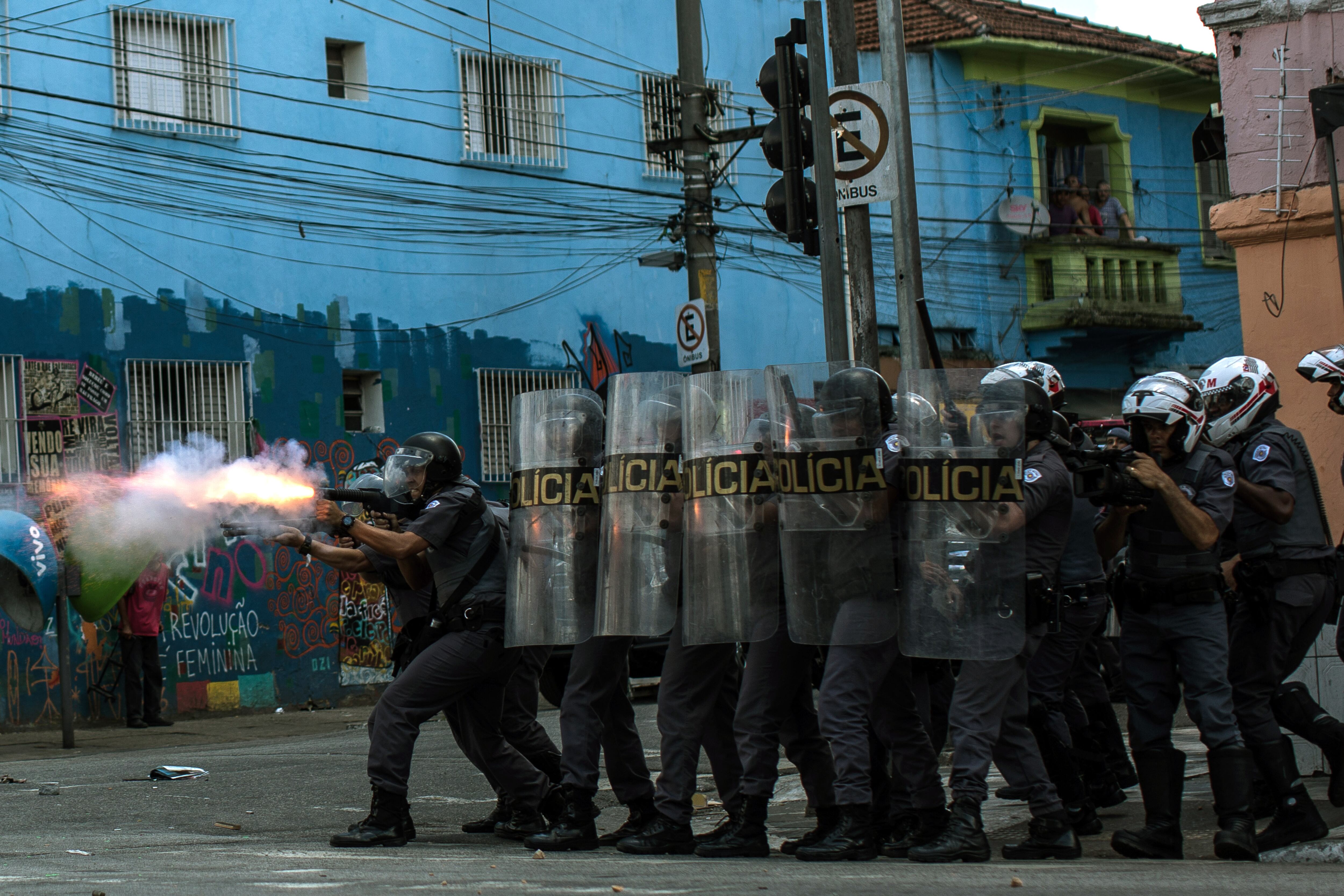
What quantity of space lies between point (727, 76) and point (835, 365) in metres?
15.8

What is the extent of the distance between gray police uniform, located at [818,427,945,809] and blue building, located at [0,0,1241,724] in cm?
789

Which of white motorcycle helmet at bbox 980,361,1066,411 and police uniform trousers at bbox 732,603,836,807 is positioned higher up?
white motorcycle helmet at bbox 980,361,1066,411

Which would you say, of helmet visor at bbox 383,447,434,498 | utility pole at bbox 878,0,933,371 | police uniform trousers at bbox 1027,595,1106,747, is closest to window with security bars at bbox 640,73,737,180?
utility pole at bbox 878,0,933,371

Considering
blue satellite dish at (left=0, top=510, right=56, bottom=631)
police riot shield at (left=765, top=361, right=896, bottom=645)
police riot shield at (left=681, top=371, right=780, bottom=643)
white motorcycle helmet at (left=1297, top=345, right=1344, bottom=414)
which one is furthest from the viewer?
blue satellite dish at (left=0, top=510, right=56, bottom=631)

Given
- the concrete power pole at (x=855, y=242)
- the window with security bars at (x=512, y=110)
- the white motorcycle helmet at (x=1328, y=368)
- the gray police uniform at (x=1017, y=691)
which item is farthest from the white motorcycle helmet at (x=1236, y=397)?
the window with security bars at (x=512, y=110)

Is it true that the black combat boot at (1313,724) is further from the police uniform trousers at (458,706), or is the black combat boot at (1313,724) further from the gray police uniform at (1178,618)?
the police uniform trousers at (458,706)

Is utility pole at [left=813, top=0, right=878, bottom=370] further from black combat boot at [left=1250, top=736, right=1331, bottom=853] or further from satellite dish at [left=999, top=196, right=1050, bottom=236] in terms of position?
satellite dish at [left=999, top=196, right=1050, bottom=236]

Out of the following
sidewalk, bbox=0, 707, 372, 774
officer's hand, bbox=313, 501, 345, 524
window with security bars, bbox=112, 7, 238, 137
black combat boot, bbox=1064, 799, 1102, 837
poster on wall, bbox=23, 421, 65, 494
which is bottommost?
sidewalk, bbox=0, 707, 372, 774

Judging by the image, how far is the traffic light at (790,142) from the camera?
8992mm

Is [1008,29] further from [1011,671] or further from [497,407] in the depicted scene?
[1011,671]

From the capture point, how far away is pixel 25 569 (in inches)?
436

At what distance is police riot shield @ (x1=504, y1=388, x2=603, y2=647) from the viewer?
22.9 feet

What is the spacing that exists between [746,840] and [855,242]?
411 centimetres

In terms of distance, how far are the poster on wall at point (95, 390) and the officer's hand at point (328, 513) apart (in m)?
8.99
